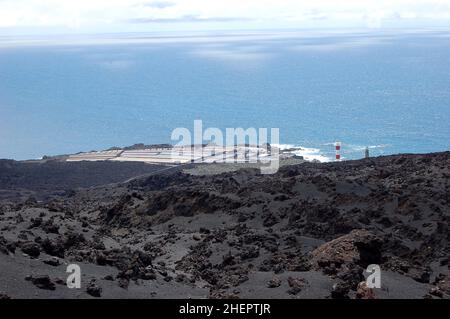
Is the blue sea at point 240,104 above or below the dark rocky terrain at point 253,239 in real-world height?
above

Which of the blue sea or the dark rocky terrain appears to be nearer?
the dark rocky terrain

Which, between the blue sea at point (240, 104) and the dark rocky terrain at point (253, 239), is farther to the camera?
the blue sea at point (240, 104)

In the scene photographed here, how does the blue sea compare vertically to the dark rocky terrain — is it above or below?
above

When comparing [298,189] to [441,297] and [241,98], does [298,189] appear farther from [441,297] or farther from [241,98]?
[241,98]

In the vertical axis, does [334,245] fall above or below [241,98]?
below
